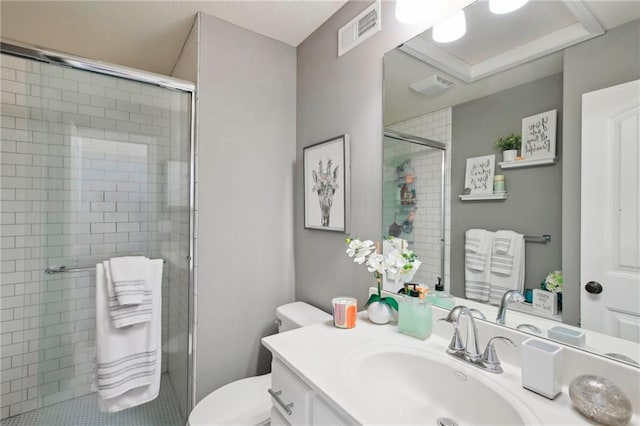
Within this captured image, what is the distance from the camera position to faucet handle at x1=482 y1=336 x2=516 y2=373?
86cm

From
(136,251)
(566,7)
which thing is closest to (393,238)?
Answer: (566,7)

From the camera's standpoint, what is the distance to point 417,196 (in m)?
1.26

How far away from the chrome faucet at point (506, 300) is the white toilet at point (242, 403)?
34.3 inches

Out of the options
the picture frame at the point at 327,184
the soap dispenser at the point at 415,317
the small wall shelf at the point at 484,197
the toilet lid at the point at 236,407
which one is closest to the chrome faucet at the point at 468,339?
the soap dispenser at the point at 415,317

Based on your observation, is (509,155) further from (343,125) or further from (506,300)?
(343,125)

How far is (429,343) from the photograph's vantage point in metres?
1.04

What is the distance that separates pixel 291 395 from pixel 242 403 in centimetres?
61

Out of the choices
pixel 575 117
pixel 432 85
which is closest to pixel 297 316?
pixel 432 85

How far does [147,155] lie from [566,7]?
2.01m

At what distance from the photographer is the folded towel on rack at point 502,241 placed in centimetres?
94

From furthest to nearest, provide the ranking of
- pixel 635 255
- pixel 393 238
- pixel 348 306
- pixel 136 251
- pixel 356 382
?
pixel 136 251, pixel 393 238, pixel 348 306, pixel 356 382, pixel 635 255

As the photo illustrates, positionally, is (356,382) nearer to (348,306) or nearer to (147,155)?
(348,306)

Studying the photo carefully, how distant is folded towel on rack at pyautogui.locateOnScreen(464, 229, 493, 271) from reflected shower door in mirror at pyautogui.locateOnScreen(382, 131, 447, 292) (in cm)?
10

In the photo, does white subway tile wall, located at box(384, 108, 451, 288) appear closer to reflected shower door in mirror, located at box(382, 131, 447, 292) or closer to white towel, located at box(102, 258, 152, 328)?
reflected shower door in mirror, located at box(382, 131, 447, 292)
